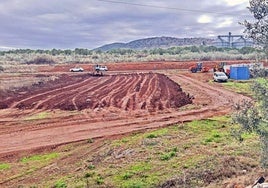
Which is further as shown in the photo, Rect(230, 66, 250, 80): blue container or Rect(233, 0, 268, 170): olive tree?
Rect(230, 66, 250, 80): blue container

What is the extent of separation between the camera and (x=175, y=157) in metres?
14.3

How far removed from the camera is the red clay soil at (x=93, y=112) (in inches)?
755

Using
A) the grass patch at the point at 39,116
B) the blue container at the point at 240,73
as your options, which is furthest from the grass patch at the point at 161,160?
the blue container at the point at 240,73

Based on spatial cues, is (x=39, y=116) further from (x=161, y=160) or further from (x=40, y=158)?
(x=161, y=160)

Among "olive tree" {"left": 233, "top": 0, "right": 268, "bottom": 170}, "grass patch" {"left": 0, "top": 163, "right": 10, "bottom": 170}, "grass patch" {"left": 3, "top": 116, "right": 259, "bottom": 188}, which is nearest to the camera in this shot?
"olive tree" {"left": 233, "top": 0, "right": 268, "bottom": 170}

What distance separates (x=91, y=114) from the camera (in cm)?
2502

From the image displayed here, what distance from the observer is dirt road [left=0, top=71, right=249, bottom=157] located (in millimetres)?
19094

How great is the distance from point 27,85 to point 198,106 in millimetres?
23093

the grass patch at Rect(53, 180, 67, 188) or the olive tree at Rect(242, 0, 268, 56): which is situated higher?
the olive tree at Rect(242, 0, 268, 56)

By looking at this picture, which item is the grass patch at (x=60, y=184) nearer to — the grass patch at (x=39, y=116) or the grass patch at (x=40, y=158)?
the grass patch at (x=40, y=158)

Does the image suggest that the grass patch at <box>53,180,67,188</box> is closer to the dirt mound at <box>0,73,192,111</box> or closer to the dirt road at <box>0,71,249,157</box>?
the dirt road at <box>0,71,249,157</box>

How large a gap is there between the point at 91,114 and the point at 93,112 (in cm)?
74

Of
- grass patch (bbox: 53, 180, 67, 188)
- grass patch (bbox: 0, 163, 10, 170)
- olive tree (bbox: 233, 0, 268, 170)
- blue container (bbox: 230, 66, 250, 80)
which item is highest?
olive tree (bbox: 233, 0, 268, 170)

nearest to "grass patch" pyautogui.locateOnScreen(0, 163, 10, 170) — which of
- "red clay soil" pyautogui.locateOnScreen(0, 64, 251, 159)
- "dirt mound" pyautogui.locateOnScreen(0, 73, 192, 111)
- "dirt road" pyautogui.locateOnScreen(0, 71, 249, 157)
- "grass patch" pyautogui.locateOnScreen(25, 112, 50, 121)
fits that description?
"red clay soil" pyautogui.locateOnScreen(0, 64, 251, 159)
